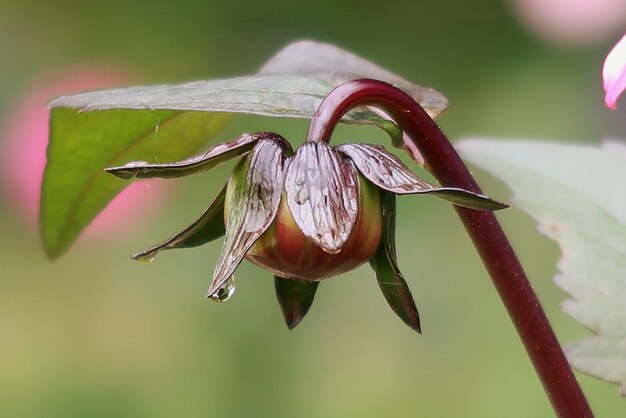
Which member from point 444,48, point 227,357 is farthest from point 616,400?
point 444,48

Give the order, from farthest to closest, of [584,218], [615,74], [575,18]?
1. [575,18]
2. [584,218]
3. [615,74]

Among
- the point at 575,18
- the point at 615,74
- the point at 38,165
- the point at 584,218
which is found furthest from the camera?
the point at 575,18

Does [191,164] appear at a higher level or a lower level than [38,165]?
higher

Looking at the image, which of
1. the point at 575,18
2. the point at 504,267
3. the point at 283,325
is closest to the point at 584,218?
the point at 504,267

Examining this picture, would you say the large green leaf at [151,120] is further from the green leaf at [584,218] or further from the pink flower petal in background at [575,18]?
the pink flower petal in background at [575,18]

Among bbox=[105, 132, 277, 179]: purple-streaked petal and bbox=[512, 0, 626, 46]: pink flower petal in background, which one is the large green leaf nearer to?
bbox=[105, 132, 277, 179]: purple-streaked petal

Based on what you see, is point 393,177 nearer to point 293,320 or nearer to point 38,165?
point 293,320

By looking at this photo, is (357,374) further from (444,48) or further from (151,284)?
(444,48)
